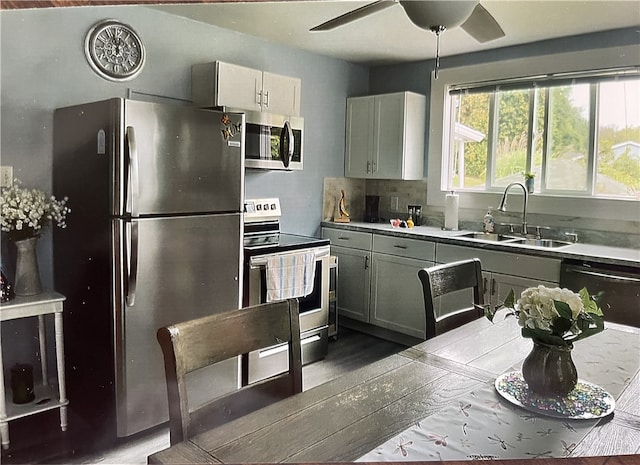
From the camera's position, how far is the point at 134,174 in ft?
4.79

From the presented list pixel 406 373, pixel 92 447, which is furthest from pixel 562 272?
pixel 92 447

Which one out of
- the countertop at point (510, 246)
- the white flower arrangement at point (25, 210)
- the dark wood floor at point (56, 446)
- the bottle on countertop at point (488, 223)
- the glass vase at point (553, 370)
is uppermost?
the white flower arrangement at point (25, 210)

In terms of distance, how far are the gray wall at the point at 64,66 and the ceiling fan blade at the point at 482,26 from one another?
19.5 inches

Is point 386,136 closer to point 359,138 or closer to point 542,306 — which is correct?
point 359,138

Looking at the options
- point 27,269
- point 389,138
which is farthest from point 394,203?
point 27,269

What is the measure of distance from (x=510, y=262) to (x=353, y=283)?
2.76 feet

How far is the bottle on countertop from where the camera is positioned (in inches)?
77.2

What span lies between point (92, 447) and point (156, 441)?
0.19 metres

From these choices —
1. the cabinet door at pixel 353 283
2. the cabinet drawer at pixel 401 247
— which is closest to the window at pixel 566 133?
the cabinet drawer at pixel 401 247

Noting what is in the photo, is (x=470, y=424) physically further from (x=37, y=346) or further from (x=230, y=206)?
(x=230, y=206)

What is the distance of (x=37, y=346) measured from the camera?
0.94m

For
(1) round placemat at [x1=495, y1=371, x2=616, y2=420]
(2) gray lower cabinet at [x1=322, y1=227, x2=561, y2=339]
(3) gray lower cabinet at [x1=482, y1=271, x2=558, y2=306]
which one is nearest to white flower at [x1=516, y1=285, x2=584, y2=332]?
(1) round placemat at [x1=495, y1=371, x2=616, y2=420]

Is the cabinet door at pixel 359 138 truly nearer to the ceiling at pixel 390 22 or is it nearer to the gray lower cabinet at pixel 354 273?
the gray lower cabinet at pixel 354 273

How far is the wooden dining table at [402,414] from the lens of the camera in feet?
2.46
